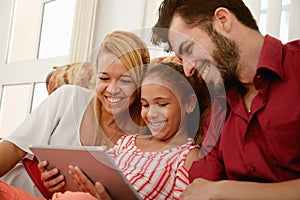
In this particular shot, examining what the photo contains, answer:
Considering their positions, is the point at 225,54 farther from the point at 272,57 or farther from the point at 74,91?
the point at 74,91

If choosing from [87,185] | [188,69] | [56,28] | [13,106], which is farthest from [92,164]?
[13,106]

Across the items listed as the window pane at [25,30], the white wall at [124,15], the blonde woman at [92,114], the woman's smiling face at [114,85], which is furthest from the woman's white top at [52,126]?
the window pane at [25,30]

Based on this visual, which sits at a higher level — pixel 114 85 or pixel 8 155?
pixel 114 85

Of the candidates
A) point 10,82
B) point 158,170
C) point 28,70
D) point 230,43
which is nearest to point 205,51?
point 230,43

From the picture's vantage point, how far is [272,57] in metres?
0.90

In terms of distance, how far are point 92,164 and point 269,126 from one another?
1.35ft

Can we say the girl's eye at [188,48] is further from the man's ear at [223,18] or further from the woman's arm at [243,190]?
the woman's arm at [243,190]

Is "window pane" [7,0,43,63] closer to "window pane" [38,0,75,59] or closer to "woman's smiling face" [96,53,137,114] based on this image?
"window pane" [38,0,75,59]

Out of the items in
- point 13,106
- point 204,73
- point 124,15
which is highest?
point 124,15

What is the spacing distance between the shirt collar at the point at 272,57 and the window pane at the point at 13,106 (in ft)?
7.61

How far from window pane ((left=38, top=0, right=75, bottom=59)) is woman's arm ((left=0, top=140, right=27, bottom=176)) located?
1.62 m

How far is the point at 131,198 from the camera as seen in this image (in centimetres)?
88

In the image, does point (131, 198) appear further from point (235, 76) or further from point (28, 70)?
point (28, 70)

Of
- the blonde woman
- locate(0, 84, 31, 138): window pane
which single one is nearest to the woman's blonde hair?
the blonde woman
